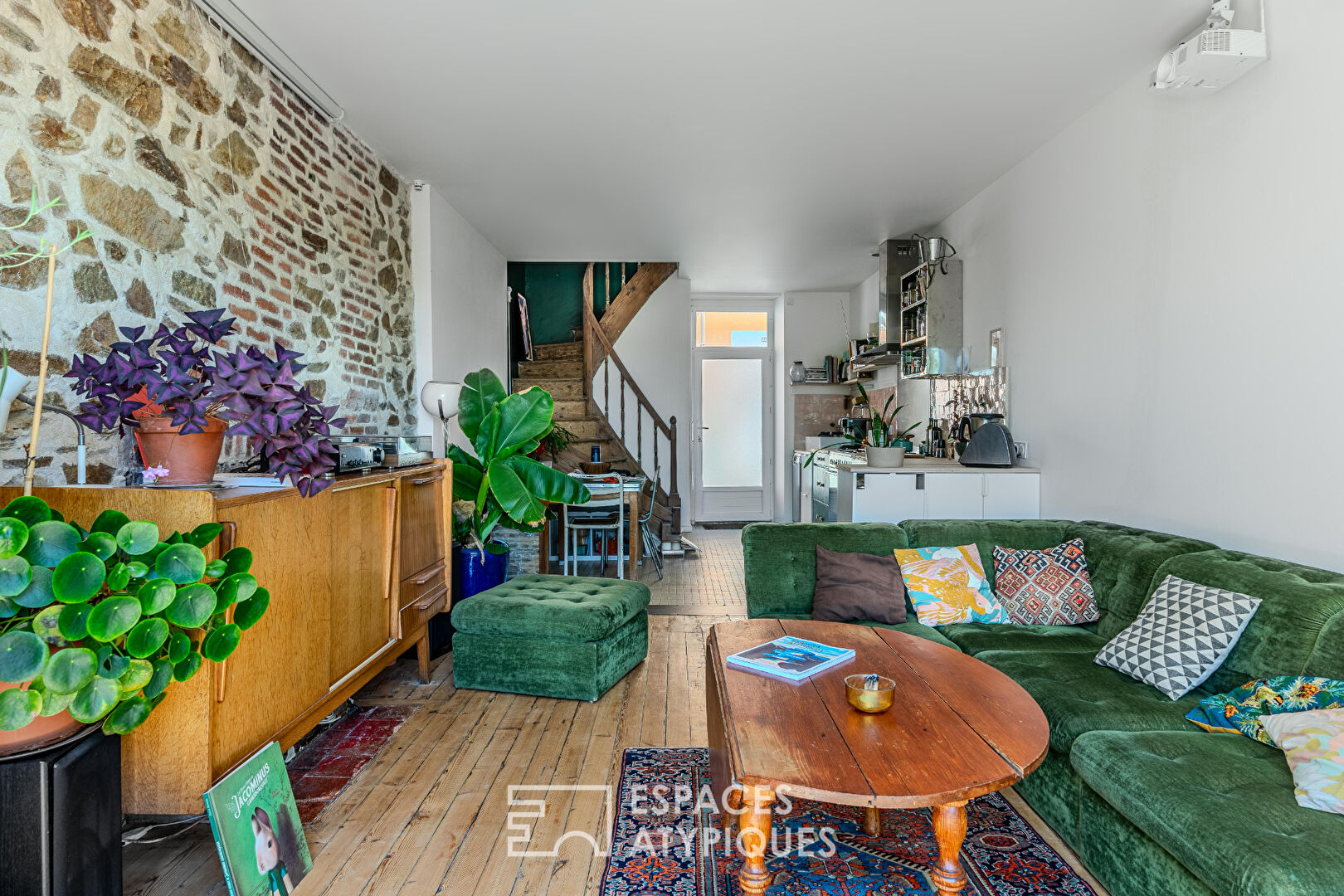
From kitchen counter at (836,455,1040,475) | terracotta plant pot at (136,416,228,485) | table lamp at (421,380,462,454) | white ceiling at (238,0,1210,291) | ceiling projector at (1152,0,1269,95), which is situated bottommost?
kitchen counter at (836,455,1040,475)

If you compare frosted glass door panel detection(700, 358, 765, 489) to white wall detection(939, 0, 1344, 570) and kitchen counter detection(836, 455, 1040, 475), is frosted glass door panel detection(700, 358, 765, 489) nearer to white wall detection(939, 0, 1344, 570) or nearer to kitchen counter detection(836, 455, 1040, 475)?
kitchen counter detection(836, 455, 1040, 475)

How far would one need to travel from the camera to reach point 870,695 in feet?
6.13

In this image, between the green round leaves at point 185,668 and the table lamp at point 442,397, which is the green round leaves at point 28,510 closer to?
the green round leaves at point 185,668

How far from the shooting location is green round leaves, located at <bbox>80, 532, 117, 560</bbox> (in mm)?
1419

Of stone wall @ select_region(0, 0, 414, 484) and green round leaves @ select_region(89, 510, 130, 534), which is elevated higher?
stone wall @ select_region(0, 0, 414, 484)

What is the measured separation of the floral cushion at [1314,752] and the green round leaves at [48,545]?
2595 mm

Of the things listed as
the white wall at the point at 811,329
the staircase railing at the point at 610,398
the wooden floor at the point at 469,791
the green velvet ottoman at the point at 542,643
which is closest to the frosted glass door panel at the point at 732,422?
the white wall at the point at 811,329

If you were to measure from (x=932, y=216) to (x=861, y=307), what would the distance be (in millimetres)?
2890

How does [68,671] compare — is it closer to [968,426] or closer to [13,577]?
[13,577]

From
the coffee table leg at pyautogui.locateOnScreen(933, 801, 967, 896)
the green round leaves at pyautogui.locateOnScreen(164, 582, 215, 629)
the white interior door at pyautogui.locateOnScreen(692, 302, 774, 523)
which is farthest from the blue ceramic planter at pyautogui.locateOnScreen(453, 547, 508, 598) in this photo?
the white interior door at pyautogui.locateOnScreen(692, 302, 774, 523)

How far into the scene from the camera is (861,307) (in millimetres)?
8641

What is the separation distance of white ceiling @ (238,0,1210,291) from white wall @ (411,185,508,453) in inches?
9.0

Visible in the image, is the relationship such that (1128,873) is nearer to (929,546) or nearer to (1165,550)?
(1165,550)

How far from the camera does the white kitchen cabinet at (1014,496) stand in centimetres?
446
